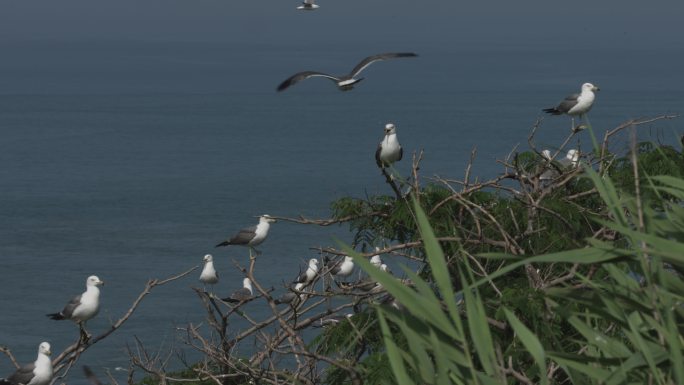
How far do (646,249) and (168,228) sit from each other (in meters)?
56.5

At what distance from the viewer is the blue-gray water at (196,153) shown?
155 feet

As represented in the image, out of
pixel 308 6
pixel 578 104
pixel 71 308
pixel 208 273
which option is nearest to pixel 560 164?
pixel 578 104

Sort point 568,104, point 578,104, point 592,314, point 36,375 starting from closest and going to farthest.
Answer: point 592,314 < point 36,375 < point 578,104 < point 568,104

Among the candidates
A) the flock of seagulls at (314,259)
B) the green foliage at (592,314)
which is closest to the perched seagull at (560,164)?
the flock of seagulls at (314,259)

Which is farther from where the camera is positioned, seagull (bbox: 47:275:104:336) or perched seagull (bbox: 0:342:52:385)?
seagull (bbox: 47:275:104:336)

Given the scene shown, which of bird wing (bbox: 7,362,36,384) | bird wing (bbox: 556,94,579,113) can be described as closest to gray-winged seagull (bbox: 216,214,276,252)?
bird wing (bbox: 556,94,579,113)

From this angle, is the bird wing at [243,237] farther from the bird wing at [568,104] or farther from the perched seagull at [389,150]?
the perched seagull at [389,150]

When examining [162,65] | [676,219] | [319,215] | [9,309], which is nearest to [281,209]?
[319,215]

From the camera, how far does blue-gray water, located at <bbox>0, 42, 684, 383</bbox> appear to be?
4716 cm

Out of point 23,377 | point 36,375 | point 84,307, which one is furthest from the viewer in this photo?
point 84,307

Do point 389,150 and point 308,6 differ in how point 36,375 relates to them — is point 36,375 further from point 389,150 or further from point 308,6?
point 308,6

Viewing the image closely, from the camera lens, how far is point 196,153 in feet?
291

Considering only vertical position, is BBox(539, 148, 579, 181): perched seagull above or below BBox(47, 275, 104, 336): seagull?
above

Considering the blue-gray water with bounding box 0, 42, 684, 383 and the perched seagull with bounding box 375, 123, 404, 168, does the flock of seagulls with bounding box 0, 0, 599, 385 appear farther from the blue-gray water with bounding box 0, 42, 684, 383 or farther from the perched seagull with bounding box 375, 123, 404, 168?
the blue-gray water with bounding box 0, 42, 684, 383
